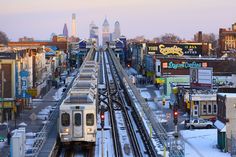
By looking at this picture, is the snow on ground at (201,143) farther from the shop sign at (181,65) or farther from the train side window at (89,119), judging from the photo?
the shop sign at (181,65)

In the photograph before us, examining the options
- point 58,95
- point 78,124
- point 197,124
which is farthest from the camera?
point 58,95

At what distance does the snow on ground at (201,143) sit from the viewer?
79.1 feet

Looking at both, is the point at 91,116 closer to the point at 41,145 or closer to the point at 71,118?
the point at 71,118

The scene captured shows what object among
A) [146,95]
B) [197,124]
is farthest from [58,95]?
[197,124]

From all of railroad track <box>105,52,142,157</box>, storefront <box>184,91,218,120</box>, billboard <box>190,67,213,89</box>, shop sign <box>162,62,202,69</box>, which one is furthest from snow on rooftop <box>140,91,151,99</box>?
storefront <box>184,91,218,120</box>

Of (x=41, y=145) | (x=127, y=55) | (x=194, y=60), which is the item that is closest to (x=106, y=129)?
(x=41, y=145)

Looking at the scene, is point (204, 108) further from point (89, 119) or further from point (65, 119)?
point (65, 119)

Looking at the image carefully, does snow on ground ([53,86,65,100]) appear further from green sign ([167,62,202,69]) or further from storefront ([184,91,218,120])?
storefront ([184,91,218,120])

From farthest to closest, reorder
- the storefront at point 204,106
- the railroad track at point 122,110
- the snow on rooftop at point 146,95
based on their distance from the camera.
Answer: the snow on rooftop at point 146,95
the storefront at point 204,106
the railroad track at point 122,110

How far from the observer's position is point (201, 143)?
26547 mm

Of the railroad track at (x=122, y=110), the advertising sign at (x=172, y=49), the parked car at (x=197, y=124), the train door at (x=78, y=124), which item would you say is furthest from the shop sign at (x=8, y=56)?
the advertising sign at (x=172, y=49)

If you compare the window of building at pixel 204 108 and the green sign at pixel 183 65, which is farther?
the green sign at pixel 183 65

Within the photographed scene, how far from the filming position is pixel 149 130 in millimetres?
30281

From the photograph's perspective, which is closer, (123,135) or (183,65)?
(123,135)
